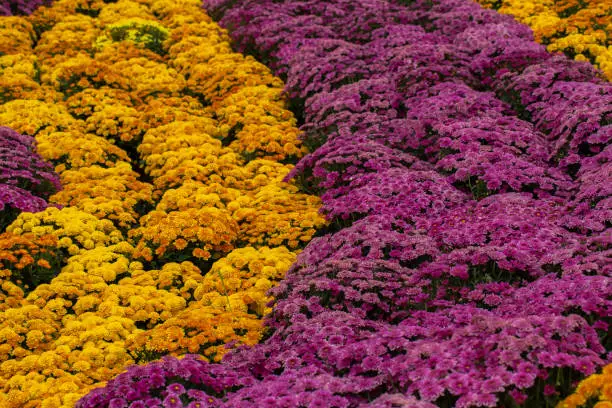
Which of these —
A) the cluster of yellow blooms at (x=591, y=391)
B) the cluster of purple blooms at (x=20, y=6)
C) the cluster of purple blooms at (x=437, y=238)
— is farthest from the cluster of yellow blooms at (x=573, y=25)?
the cluster of purple blooms at (x=20, y=6)

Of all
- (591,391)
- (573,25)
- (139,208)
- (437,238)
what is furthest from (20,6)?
(591,391)

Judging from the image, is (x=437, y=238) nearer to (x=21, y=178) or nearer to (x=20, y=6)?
(x=21, y=178)

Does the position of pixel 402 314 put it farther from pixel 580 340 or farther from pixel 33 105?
pixel 33 105

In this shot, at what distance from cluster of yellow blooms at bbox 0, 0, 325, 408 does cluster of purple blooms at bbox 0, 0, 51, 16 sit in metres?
1.86

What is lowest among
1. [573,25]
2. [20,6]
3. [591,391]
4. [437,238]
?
[20,6]

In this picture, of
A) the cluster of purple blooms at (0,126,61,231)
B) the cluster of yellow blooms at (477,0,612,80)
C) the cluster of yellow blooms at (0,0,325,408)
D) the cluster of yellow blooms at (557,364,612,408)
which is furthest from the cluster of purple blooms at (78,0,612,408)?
the cluster of purple blooms at (0,126,61,231)

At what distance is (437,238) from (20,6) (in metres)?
14.5

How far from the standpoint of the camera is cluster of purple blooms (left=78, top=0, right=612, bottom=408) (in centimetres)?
588

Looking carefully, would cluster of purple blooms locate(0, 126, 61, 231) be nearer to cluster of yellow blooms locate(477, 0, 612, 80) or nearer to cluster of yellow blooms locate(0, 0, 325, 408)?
cluster of yellow blooms locate(0, 0, 325, 408)

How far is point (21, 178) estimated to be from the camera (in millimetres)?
11195

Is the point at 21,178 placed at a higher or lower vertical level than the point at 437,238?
lower

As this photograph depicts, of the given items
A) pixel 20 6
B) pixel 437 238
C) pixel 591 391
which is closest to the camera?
pixel 591 391

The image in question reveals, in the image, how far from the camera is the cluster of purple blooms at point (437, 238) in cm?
588

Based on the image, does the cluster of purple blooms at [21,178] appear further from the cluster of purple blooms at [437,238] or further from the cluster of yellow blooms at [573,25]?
the cluster of yellow blooms at [573,25]
